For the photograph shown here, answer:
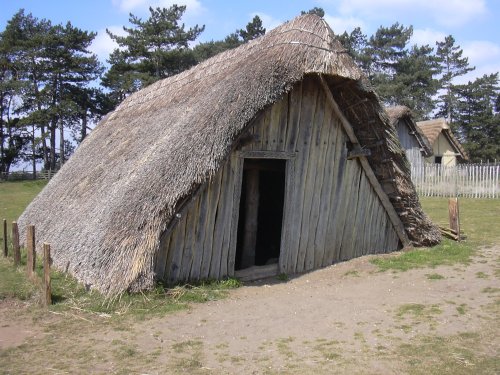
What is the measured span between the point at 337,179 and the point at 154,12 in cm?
3723

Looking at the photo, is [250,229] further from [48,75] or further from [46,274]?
[48,75]

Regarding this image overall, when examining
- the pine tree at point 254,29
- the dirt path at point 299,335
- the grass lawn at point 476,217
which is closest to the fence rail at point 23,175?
the pine tree at point 254,29

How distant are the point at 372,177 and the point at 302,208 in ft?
5.76

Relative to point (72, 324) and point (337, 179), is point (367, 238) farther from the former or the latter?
point (72, 324)

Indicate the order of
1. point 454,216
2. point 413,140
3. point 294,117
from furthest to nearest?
point 413,140 → point 454,216 → point 294,117

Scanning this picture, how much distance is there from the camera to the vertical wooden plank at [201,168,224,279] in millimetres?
8039

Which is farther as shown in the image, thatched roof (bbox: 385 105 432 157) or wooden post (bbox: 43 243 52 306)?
thatched roof (bbox: 385 105 432 157)

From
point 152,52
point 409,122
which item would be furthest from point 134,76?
point 409,122

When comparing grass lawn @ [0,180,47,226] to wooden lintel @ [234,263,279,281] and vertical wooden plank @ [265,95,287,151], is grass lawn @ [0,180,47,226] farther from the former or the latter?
vertical wooden plank @ [265,95,287,151]

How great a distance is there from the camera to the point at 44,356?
17.2ft

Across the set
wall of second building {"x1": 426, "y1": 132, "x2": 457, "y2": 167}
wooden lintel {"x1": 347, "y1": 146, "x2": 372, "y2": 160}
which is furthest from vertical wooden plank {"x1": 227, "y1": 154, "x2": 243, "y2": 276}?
wall of second building {"x1": 426, "y1": 132, "x2": 457, "y2": 167}

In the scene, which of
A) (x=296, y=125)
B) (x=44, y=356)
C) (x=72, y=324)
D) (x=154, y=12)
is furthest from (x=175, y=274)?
(x=154, y=12)

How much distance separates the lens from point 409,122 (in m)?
28.1

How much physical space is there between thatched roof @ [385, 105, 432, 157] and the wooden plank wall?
1757 centimetres
